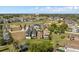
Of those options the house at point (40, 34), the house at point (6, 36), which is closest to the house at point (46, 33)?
the house at point (40, 34)

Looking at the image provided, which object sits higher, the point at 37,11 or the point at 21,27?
the point at 37,11

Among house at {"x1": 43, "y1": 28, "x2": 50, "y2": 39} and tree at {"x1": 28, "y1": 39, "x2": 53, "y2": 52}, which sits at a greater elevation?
house at {"x1": 43, "y1": 28, "x2": 50, "y2": 39}

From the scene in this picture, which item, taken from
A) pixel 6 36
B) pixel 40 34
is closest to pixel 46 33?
pixel 40 34

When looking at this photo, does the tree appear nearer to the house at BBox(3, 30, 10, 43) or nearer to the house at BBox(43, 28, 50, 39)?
the house at BBox(43, 28, 50, 39)

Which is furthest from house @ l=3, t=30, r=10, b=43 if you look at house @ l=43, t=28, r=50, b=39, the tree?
house @ l=43, t=28, r=50, b=39

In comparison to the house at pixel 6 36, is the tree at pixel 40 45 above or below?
below

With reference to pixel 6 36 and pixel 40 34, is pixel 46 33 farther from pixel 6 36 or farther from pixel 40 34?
pixel 6 36

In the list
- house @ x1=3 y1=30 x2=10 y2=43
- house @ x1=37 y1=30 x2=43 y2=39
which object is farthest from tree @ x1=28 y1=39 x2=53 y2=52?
house @ x1=3 y1=30 x2=10 y2=43

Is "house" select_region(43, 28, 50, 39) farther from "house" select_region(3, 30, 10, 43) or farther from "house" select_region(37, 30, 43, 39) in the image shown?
"house" select_region(3, 30, 10, 43)

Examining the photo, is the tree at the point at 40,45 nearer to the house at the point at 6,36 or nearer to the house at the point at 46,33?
the house at the point at 46,33
